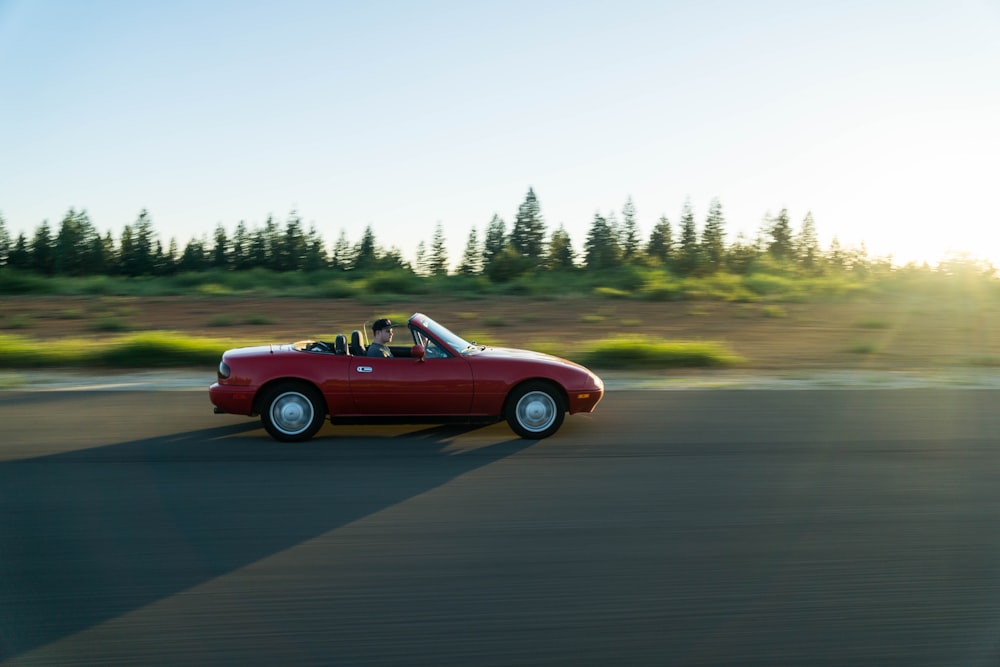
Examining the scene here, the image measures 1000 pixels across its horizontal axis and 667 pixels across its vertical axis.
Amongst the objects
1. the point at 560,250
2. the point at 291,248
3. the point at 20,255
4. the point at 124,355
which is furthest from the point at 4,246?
the point at 124,355

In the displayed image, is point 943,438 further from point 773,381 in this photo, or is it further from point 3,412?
point 3,412

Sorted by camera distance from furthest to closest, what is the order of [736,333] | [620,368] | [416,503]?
[736,333] → [620,368] → [416,503]

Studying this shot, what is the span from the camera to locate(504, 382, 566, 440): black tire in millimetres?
8109

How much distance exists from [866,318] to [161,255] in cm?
7375

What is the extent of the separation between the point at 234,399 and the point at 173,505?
220 centimetres

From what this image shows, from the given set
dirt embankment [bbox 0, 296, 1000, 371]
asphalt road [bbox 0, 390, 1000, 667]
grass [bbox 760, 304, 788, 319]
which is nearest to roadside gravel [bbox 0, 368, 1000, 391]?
dirt embankment [bbox 0, 296, 1000, 371]

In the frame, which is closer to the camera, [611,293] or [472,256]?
[611,293]

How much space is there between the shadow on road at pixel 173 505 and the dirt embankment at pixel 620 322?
9735 mm

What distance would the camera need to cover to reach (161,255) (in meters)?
83.6

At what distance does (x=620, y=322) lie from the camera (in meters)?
26.3

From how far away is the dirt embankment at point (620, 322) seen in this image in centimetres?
1864

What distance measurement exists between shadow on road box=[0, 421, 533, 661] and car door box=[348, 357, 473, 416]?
0.33 meters

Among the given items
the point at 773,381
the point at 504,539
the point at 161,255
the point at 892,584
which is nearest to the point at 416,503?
the point at 504,539

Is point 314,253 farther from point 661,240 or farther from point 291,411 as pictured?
point 291,411
